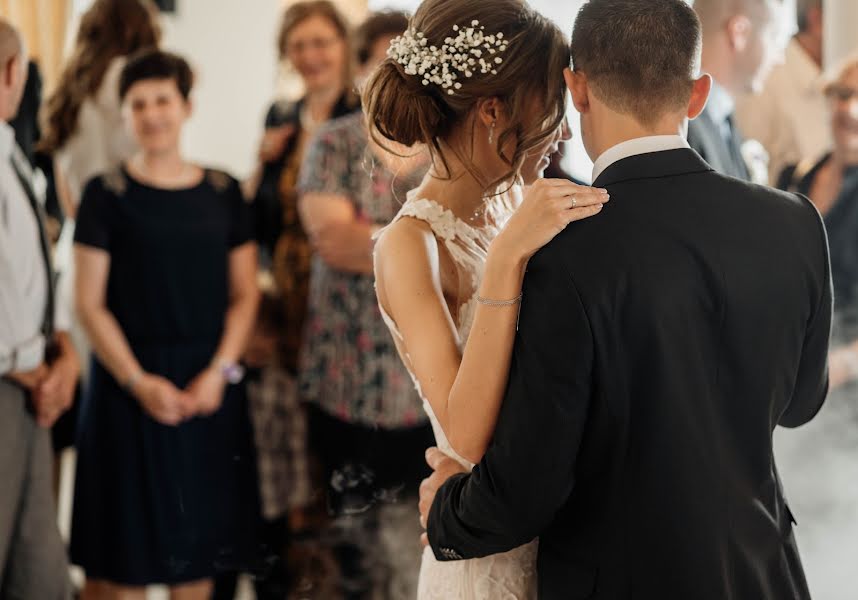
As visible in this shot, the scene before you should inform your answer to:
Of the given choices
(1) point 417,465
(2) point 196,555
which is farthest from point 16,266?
(1) point 417,465

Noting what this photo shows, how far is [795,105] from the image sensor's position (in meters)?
4.27

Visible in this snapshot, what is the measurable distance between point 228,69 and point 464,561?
12.8 ft

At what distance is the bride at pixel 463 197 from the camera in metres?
1.54

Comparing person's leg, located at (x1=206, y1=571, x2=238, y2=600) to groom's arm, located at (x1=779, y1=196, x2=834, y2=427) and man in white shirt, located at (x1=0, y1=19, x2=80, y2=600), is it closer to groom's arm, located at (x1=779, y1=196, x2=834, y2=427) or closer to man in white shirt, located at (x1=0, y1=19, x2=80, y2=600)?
man in white shirt, located at (x1=0, y1=19, x2=80, y2=600)

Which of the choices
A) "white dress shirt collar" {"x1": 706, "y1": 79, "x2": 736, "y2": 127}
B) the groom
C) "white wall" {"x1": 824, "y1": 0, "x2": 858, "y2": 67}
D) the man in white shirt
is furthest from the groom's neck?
"white wall" {"x1": 824, "y1": 0, "x2": 858, "y2": 67}

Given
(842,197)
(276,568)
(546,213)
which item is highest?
(546,213)

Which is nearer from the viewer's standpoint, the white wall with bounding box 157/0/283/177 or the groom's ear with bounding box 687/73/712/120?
the groom's ear with bounding box 687/73/712/120

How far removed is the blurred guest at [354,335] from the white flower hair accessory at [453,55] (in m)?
1.68

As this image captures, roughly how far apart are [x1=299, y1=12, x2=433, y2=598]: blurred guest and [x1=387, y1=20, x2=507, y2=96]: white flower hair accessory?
5.50 feet

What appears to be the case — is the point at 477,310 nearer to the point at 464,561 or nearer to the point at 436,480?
the point at 436,480

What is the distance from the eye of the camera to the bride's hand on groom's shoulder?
54.9 inches

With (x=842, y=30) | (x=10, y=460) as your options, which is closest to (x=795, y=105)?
(x=842, y=30)

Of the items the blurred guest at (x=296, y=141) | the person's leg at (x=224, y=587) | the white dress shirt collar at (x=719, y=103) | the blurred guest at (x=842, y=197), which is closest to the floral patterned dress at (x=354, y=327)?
the blurred guest at (x=296, y=141)

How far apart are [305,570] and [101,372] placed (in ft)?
3.26
